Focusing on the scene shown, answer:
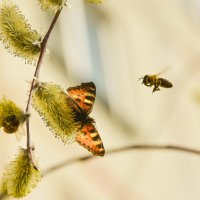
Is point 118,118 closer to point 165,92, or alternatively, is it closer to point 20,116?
point 165,92

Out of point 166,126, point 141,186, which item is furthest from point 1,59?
point 166,126

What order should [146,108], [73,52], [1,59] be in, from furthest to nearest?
[146,108], [73,52], [1,59]

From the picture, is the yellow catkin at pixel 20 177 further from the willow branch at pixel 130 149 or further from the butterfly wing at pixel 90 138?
the willow branch at pixel 130 149

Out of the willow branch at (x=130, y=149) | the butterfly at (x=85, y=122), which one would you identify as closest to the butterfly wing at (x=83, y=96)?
the butterfly at (x=85, y=122)

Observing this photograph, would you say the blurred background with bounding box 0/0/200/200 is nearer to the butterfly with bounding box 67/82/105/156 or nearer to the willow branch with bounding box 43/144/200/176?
the willow branch with bounding box 43/144/200/176

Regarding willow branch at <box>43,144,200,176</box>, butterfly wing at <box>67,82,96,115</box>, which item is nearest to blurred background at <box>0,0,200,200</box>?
willow branch at <box>43,144,200,176</box>

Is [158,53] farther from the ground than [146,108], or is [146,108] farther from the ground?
[158,53]

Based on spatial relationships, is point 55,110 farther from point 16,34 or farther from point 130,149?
point 130,149
